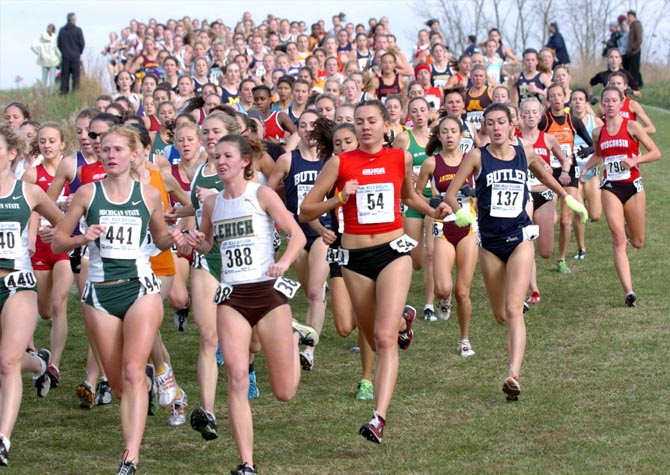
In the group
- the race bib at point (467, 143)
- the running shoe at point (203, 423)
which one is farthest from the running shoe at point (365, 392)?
the race bib at point (467, 143)

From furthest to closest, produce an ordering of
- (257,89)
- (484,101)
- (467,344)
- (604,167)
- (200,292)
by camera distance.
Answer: (484,101) < (257,89) < (604,167) < (467,344) < (200,292)

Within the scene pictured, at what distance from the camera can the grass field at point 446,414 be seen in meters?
7.14

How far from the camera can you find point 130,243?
6.94 metres

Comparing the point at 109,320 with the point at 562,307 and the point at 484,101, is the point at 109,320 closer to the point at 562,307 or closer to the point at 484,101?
the point at 562,307

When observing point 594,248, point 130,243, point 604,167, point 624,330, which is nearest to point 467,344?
point 624,330

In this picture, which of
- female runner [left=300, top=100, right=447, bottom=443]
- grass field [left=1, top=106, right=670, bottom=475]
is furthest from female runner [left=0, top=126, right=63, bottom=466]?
female runner [left=300, top=100, right=447, bottom=443]

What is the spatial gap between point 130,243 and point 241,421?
4.10 ft

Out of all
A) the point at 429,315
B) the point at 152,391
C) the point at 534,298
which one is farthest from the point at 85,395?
the point at 534,298

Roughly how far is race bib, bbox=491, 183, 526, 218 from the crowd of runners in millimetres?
15

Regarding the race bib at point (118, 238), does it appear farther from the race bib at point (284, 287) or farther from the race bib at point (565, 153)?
the race bib at point (565, 153)

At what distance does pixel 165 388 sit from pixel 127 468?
1.53 m

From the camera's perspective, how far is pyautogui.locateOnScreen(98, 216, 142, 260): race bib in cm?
692

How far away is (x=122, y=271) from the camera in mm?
6922

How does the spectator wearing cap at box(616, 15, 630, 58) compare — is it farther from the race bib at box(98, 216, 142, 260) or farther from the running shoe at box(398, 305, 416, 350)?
the race bib at box(98, 216, 142, 260)
